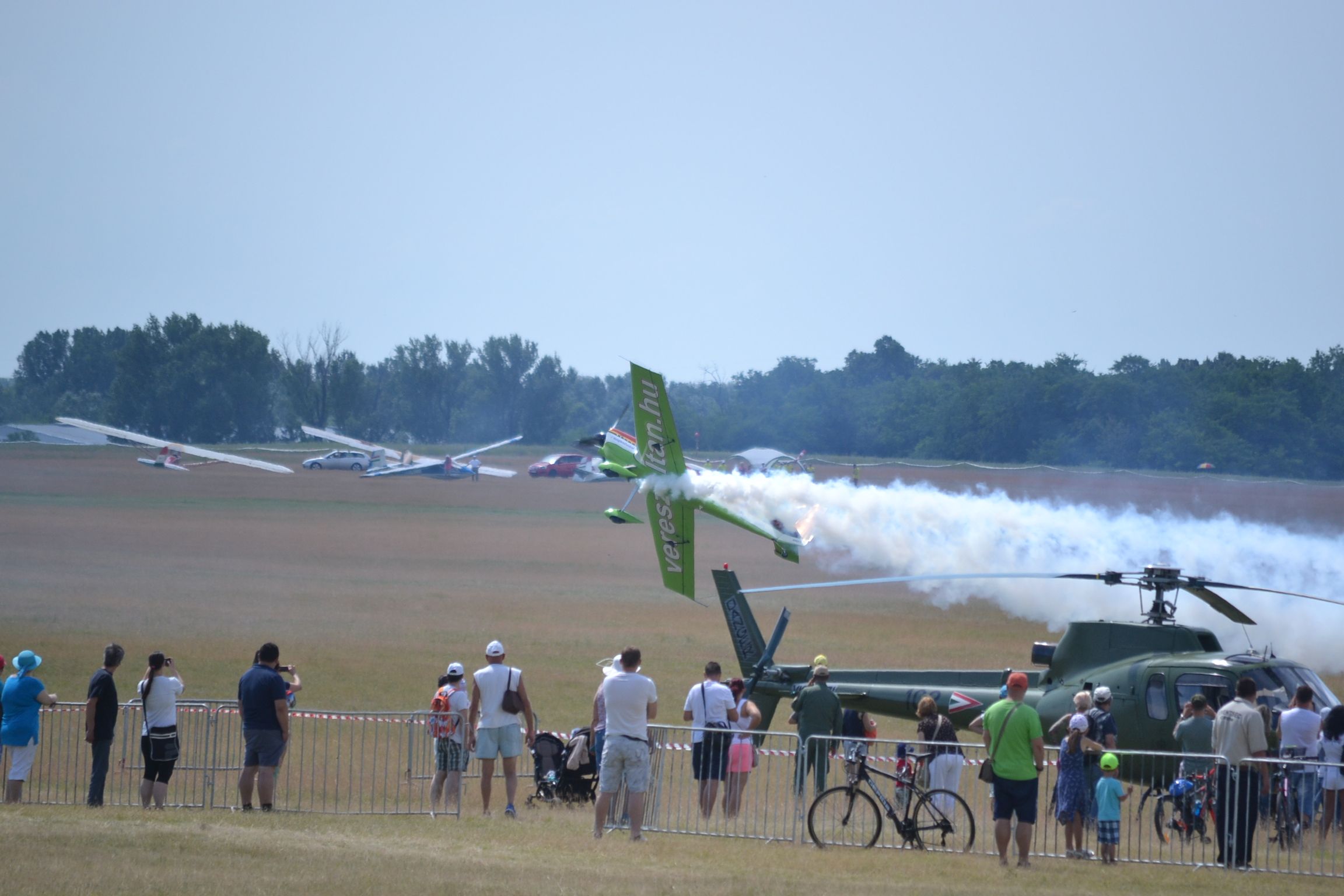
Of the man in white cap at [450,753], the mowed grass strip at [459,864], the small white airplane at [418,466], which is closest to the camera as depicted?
the mowed grass strip at [459,864]

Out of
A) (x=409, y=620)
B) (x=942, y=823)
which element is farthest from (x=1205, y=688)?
(x=409, y=620)

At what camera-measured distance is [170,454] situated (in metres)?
70.3

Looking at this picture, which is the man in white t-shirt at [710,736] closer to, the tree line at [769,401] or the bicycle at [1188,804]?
the bicycle at [1188,804]

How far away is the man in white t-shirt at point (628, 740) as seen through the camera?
10047 mm

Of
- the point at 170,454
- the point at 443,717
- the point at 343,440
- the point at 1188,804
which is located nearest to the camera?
the point at 1188,804

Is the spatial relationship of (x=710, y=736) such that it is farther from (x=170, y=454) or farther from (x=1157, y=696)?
(x=170, y=454)

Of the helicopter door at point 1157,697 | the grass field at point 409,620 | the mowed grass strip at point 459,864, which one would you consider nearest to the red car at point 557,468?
the grass field at point 409,620

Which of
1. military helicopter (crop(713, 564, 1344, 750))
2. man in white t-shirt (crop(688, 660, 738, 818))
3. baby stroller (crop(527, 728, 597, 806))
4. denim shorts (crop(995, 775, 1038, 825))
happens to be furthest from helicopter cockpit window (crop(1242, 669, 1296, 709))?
baby stroller (crop(527, 728, 597, 806))

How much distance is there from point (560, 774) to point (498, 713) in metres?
1.90

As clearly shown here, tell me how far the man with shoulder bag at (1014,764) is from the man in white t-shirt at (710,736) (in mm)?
2653

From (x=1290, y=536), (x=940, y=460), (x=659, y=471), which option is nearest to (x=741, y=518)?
(x=659, y=471)

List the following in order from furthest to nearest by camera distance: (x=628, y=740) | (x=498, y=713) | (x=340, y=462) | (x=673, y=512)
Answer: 1. (x=340, y=462)
2. (x=673, y=512)
3. (x=498, y=713)
4. (x=628, y=740)

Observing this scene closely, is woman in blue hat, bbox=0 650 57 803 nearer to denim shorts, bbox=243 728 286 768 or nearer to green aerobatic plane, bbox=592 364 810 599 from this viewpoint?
denim shorts, bbox=243 728 286 768

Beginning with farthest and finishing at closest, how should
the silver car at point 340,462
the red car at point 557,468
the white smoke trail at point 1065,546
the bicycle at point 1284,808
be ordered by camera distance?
1. the red car at point 557,468
2. the silver car at point 340,462
3. the white smoke trail at point 1065,546
4. the bicycle at point 1284,808
